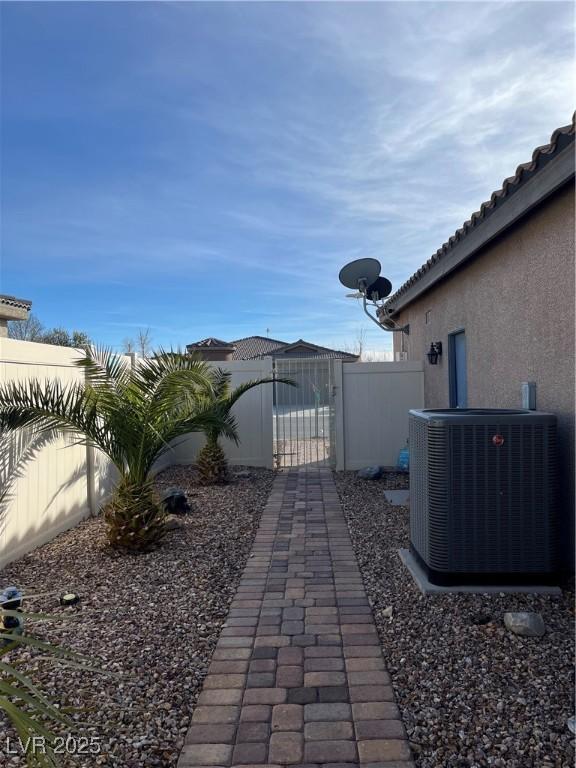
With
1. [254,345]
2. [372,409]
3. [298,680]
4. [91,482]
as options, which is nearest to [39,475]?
[91,482]

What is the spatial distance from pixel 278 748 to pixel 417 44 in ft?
20.0

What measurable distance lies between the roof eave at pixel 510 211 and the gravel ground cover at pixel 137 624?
152 inches

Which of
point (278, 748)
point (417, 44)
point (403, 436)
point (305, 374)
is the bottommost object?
point (278, 748)

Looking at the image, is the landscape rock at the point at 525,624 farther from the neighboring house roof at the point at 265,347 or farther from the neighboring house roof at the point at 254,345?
the neighboring house roof at the point at 254,345

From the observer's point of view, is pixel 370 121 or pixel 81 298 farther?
pixel 81 298

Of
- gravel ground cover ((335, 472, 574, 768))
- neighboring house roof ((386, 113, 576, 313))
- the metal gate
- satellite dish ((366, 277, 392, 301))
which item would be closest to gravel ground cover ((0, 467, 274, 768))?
gravel ground cover ((335, 472, 574, 768))

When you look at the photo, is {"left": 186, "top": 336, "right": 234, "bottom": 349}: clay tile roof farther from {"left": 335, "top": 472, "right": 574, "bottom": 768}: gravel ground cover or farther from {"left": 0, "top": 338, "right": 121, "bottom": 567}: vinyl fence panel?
{"left": 335, "top": 472, "right": 574, "bottom": 768}: gravel ground cover

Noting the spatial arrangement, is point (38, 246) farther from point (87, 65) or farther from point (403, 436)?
point (403, 436)

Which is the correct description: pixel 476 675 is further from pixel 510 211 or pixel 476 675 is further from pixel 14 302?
pixel 14 302

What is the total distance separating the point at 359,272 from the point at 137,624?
7550 millimetres

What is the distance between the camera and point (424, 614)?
11.5 ft

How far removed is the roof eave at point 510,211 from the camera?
135 inches

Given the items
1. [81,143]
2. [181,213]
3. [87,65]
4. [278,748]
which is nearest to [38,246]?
[181,213]

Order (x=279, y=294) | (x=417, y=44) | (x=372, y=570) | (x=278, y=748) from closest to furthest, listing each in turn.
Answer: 1. (x=278, y=748)
2. (x=372, y=570)
3. (x=417, y=44)
4. (x=279, y=294)
